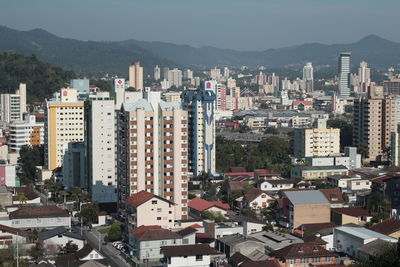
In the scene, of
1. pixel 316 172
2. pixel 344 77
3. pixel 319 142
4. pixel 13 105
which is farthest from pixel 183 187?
pixel 344 77

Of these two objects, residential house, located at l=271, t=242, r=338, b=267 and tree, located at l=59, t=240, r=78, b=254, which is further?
tree, located at l=59, t=240, r=78, b=254

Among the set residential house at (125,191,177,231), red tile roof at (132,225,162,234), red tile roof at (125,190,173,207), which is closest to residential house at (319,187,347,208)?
residential house at (125,191,177,231)

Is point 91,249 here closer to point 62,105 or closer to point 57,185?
point 57,185

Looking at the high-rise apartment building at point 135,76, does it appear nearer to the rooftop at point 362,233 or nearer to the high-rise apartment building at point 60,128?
the high-rise apartment building at point 60,128

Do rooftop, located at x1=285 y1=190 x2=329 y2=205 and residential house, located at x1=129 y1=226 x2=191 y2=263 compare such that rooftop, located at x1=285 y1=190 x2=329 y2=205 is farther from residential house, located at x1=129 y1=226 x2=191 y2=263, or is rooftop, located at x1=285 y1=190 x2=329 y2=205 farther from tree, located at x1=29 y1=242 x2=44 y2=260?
tree, located at x1=29 y1=242 x2=44 y2=260

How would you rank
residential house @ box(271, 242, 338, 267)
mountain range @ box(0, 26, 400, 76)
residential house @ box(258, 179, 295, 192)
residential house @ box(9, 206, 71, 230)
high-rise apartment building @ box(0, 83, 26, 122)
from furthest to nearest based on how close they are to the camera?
1. mountain range @ box(0, 26, 400, 76)
2. high-rise apartment building @ box(0, 83, 26, 122)
3. residential house @ box(258, 179, 295, 192)
4. residential house @ box(9, 206, 71, 230)
5. residential house @ box(271, 242, 338, 267)
